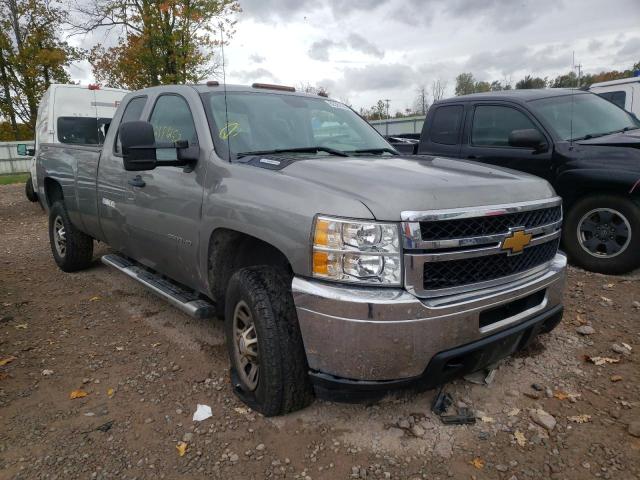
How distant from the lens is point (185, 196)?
10.8 feet

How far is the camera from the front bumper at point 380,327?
2.17 m

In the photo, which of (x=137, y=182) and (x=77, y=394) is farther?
(x=137, y=182)

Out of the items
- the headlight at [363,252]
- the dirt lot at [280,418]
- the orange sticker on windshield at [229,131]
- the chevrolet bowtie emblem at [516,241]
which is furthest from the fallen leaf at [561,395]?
the orange sticker on windshield at [229,131]

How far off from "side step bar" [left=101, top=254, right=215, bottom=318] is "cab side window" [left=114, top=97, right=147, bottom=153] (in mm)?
1037

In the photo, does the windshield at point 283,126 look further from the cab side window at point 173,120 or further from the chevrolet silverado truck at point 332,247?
the cab side window at point 173,120

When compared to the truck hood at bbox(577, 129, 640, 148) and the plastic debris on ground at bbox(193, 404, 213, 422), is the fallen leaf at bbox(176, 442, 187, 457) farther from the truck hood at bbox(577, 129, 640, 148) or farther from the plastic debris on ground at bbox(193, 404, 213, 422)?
the truck hood at bbox(577, 129, 640, 148)

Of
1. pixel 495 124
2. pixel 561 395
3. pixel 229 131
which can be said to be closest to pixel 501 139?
pixel 495 124

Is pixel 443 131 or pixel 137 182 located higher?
pixel 443 131

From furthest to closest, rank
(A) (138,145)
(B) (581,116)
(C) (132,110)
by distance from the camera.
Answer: (B) (581,116)
(C) (132,110)
(A) (138,145)

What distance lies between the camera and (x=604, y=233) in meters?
4.86

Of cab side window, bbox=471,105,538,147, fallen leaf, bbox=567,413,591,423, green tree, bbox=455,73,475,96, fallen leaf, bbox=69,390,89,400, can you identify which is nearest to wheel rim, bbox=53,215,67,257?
fallen leaf, bbox=69,390,89,400

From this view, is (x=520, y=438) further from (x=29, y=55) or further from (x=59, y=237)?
(x=29, y=55)

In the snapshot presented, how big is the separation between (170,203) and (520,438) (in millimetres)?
2628

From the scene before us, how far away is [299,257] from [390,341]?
0.58 metres
